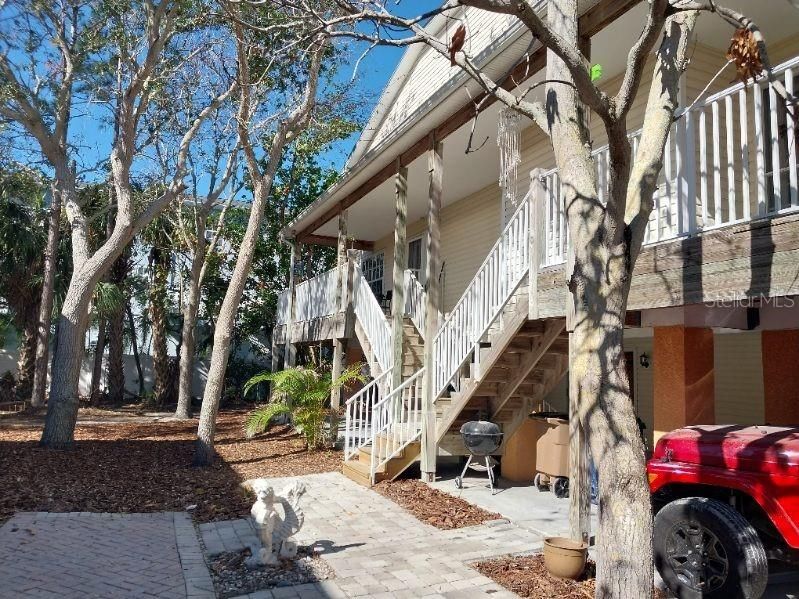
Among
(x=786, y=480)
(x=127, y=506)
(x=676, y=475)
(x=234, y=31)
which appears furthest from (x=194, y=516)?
(x=234, y=31)

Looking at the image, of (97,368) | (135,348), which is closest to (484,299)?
(97,368)

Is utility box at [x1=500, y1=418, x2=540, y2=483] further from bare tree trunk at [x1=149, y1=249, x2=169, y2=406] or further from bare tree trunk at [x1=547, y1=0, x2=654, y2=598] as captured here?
bare tree trunk at [x1=149, y1=249, x2=169, y2=406]

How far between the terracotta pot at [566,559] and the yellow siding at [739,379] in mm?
4681

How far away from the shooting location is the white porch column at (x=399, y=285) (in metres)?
9.93

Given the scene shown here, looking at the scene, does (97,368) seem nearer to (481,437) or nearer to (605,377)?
(481,437)

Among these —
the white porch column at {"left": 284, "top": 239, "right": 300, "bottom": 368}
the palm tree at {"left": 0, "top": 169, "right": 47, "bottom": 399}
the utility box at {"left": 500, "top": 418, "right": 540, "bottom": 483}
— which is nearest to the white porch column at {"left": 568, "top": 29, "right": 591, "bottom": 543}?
the utility box at {"left": 500, "top": 418, "right": 540, "bottom": 483}

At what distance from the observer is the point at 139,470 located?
9766 millimetres

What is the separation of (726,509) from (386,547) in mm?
3014

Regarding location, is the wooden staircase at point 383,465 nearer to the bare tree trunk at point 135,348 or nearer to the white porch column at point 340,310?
the white porch column at point 340,310

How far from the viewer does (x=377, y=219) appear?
16125 millimetres

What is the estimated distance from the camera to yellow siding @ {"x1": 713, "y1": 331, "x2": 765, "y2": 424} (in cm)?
845

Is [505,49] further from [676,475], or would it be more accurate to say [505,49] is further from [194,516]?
[194,516]

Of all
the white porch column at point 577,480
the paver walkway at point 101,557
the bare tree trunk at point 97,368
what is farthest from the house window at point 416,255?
the bare tree trunk at point 97,368

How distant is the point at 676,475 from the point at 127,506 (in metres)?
6.22
